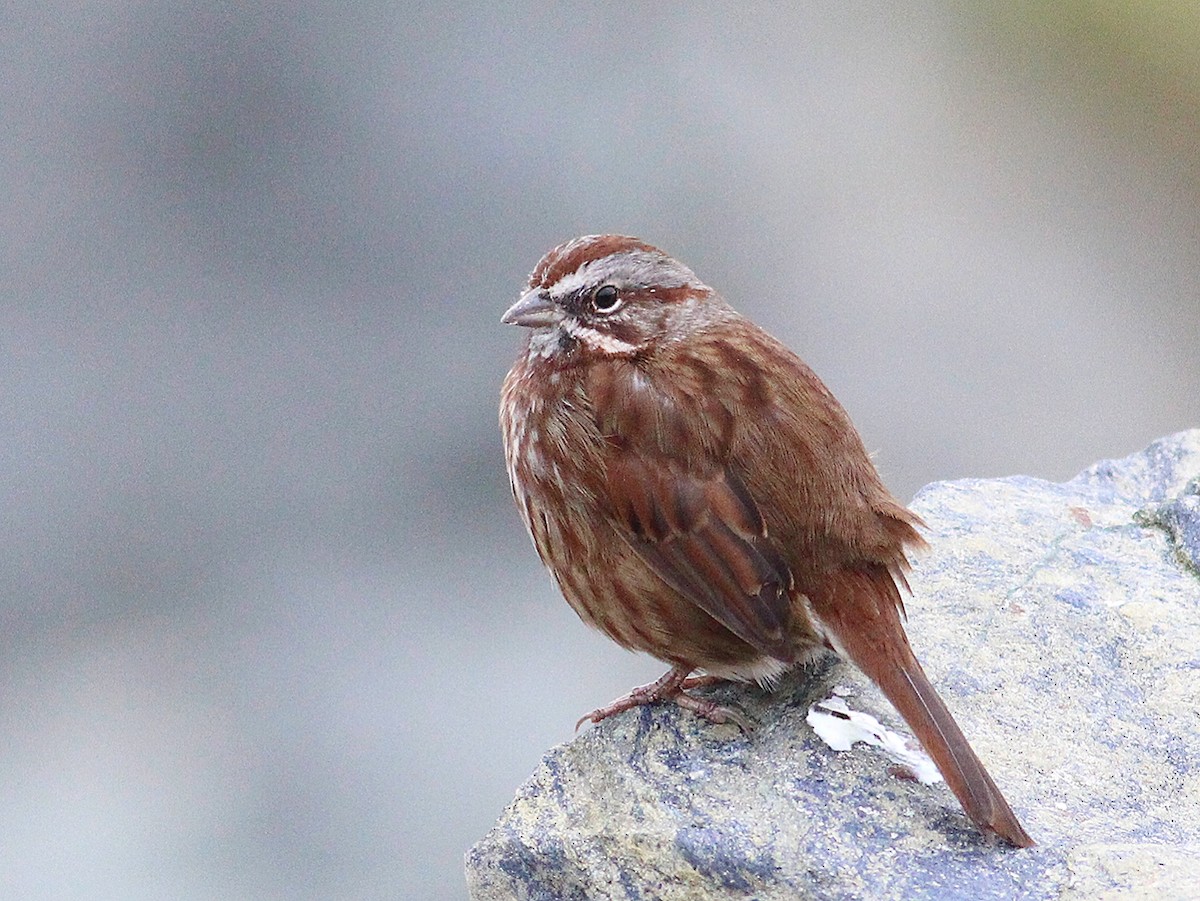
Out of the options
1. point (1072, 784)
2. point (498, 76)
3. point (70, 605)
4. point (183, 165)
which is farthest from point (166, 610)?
point (1072, 784)

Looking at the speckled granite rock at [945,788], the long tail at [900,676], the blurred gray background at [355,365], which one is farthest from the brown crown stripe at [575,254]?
the blurred gray background at [355,365]

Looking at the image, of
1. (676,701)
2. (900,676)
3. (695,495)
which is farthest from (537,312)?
(900,676)

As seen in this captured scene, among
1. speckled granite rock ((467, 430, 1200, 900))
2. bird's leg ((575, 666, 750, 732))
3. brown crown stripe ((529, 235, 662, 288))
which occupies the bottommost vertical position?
speckled granite rock ((467, 430, 1200, 900))

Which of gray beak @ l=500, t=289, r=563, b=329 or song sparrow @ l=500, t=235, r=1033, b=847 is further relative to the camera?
gray beak @ l=500, t=289, r=563, b=329

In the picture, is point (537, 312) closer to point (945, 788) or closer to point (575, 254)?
point (575, 254)

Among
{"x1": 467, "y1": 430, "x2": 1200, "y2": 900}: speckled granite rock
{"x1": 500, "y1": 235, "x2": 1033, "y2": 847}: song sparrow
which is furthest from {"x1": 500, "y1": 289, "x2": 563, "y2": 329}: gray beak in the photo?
{"x1": 467, "y1": 430, "x2": 1200, "y2": 900}: speckled granite rock

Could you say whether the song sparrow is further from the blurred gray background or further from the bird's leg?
the blurred gray background
